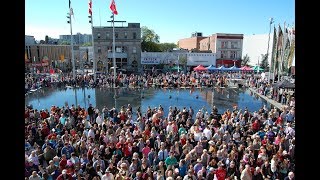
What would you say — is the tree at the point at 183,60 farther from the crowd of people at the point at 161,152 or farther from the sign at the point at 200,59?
the crowd of people at the point at 161,152

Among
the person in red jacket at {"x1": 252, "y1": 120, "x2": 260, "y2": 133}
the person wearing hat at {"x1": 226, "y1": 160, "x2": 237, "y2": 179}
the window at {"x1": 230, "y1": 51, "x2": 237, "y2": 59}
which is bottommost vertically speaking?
the person wearing hat at {"x1": 226, "y1": 160, "x2": 237, "y2": 179}

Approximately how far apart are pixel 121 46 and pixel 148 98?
106 ft

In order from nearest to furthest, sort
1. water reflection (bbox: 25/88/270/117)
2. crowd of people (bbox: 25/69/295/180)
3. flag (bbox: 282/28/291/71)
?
crowd of people (bbox: 25/69/295/180) → water reflection (bbox: 25/88/270/117) → flag (bbox: 282/28/291/71)

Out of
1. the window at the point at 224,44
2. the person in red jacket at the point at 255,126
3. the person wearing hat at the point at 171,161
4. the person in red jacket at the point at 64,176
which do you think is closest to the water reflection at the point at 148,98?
the person in red jacket at the point at 255,126

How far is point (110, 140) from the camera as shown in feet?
39.5

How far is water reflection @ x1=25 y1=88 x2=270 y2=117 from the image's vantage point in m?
25.6

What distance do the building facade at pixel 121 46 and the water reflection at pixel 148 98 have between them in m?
24.8

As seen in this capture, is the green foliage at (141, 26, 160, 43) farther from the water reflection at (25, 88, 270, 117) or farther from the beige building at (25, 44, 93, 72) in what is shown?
the water reflection at (25, 88, 270, 117)

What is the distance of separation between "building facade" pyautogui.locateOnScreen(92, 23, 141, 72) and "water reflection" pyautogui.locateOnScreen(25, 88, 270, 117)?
24.8m

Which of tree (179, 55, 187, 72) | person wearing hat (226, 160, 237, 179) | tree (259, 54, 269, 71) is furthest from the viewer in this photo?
tree (179, 55, 187, 72)

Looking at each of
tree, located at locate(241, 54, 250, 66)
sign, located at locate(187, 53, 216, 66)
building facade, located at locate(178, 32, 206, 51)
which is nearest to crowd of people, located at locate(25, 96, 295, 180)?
sign, located at locate(187, 53, 216, 66)
